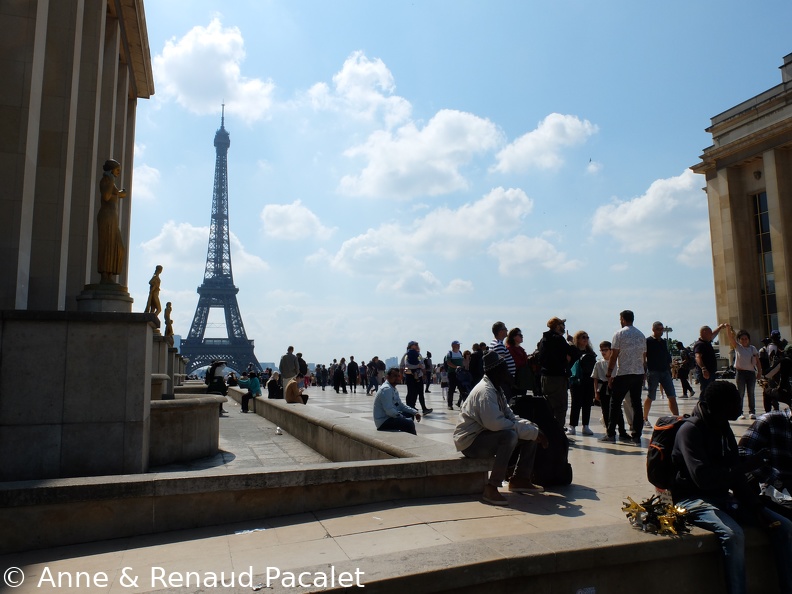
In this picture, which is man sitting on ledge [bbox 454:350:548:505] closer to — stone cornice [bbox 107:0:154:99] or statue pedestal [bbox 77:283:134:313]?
statue pedestal [bbox 77:283:134:313]

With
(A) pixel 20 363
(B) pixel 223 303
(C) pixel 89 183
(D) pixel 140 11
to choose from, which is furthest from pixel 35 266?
(B) pixel 223 303

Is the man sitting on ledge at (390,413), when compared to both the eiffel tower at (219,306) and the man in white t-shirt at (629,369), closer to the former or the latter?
the man in white t-shirt at (629,369)

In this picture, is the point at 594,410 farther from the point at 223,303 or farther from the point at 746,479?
the point at 223,303

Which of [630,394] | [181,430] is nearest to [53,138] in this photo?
[181,430]

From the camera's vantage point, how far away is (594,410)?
49.8ft

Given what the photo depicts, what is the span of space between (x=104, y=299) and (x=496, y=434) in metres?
5.18

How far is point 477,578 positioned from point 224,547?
6.13 ft

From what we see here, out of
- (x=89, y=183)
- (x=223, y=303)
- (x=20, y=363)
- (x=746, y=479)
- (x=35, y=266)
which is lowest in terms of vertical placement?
(x=746, y=479)

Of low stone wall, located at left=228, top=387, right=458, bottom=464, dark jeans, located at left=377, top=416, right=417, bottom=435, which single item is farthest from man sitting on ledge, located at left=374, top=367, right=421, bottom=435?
low stone wall, located at left=228, top=387, right=458, bottom=464

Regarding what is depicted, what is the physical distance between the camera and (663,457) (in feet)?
14.4

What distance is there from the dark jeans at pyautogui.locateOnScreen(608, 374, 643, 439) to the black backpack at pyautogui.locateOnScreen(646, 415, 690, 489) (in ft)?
14.4

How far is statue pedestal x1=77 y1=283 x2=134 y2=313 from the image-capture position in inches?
292

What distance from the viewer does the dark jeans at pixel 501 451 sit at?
5.33m

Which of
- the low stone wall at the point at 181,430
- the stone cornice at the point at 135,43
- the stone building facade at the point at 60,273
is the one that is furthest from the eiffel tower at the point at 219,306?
the low stone wall at the point at 181,430
